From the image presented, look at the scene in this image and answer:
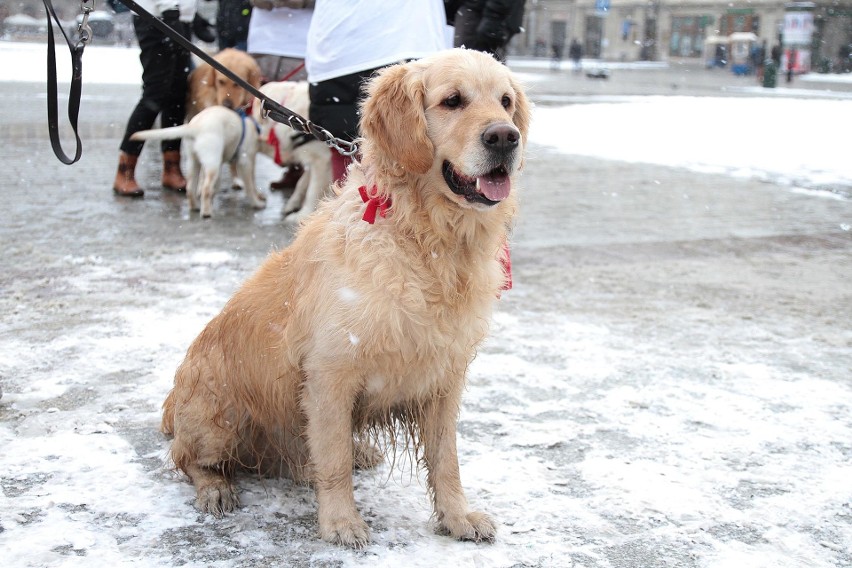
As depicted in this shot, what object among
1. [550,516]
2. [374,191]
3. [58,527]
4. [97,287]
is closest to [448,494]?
[550,516]

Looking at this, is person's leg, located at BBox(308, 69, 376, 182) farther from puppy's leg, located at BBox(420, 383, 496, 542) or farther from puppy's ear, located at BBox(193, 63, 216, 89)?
puppy's ear, located at BBox(193, 63, 216, 89)

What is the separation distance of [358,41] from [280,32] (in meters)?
3.97

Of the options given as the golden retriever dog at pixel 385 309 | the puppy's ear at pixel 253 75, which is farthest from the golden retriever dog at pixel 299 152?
the golden retriever dog at pixel 385 309

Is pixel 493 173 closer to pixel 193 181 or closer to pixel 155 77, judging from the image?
pixel 193 181

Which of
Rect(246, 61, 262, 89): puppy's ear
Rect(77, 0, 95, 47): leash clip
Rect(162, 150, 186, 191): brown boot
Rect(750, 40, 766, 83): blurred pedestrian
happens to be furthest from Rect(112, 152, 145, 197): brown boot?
Rect(750, 40, 766, 83): blurred pedestrian

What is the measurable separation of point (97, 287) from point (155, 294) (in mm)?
411

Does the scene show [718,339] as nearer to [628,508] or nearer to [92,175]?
[628,508]

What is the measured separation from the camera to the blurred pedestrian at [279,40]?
26.5 ft

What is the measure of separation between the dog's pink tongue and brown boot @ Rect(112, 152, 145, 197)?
6.40m

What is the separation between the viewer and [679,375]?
414 cm

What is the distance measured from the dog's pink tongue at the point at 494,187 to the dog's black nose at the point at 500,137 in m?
0.09

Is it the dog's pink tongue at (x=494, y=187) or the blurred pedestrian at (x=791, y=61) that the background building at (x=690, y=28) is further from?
the dog's pink tongue at (x=494, y=187)

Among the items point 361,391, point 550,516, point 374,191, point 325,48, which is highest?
point 325,48

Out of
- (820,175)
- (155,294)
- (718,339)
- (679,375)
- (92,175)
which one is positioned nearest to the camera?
(679,375)
